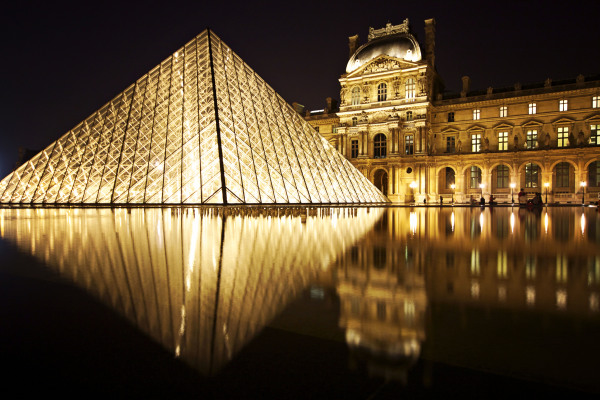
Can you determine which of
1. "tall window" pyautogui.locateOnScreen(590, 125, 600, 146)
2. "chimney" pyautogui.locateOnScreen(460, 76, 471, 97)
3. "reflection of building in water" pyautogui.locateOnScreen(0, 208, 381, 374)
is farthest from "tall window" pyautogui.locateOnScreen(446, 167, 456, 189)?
"reflection of building in water" pyautogui.locateOnScreen(0, 208, 381, 374)

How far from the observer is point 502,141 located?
3828 centimetres

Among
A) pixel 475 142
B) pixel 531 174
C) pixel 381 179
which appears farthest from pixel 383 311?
pixel 381 179

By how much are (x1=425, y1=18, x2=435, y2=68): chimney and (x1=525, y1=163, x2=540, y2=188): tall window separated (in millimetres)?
13720

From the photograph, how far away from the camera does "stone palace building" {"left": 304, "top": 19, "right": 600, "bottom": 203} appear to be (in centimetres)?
3484

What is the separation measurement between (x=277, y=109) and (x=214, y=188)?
8.18 metres

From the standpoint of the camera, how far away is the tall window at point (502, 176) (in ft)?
127

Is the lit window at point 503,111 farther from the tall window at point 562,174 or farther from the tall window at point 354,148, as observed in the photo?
the tall window at point 354,148

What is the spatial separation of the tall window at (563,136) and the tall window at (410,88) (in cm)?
1296

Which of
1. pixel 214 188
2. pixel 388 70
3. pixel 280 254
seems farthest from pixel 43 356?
pixel 388 70

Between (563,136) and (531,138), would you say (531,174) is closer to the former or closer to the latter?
(531,138)

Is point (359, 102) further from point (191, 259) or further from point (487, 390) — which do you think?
point (487, 390)

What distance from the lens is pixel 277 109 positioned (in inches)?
900

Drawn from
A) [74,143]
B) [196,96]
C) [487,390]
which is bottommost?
[487,390]

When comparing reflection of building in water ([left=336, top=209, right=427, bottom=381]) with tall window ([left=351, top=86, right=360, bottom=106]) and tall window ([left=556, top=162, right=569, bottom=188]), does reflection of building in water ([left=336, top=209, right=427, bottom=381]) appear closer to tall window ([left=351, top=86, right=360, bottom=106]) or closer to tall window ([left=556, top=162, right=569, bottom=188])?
tall window ([left=556, top=162, right=569, bottom=188])
